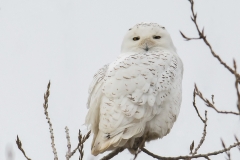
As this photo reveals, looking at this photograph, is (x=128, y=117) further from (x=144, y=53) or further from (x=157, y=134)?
(x=144, y=53)

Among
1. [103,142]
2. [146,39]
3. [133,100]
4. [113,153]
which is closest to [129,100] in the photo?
[133,100]

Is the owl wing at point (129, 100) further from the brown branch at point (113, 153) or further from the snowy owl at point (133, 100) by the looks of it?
the brown branch at point (113, 153)

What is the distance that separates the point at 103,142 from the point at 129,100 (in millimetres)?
434

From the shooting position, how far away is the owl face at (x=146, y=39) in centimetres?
514

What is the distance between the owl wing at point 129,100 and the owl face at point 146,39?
63cm

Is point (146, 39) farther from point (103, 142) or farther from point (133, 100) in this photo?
point (103, 142)

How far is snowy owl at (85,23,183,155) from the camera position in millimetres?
4297

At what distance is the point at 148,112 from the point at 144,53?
77 cm

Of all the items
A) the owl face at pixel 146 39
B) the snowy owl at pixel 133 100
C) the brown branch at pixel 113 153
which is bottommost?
the brown branch at pixel 113 153

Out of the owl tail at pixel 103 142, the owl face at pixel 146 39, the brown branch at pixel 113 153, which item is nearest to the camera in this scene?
the owl tail at pixel 103 142

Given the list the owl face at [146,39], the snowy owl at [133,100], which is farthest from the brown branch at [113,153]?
the owl face at [146,39]

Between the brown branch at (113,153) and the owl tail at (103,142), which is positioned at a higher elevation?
the owl tail at (103,142)

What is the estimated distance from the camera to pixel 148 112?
4348 mm

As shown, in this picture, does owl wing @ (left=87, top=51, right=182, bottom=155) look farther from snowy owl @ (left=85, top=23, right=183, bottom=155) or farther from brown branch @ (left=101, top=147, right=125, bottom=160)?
brown branch @ (left=101, top=147, right=125, bottom=160)
